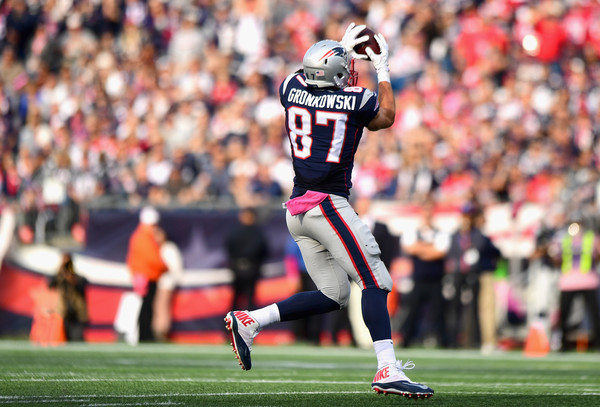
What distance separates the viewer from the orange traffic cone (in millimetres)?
13414

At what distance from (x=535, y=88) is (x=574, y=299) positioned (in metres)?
4.27

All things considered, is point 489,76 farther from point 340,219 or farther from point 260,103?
point 340,219

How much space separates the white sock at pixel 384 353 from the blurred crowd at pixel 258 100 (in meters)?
8.37

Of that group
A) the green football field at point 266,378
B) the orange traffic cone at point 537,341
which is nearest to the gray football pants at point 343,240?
the green football field at point 266,378

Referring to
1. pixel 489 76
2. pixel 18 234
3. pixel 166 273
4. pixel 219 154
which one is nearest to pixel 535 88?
pixel 489 76

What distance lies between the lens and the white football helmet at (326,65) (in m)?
6.56

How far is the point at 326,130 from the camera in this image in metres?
6.54

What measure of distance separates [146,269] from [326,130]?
8651mm

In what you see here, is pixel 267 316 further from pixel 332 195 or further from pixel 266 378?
pixel 266 378

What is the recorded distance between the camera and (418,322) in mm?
14969

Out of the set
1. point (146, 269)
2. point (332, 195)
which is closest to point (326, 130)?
point (332, 195)

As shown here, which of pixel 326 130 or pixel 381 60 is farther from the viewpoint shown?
pixel 381 60

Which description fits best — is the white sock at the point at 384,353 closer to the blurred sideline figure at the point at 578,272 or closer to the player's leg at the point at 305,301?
the player's leg at the point at 305,301

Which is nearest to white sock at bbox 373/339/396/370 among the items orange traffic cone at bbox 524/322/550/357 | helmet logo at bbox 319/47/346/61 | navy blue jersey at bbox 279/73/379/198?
navy blue jersey at bbox 279/73/379/198
